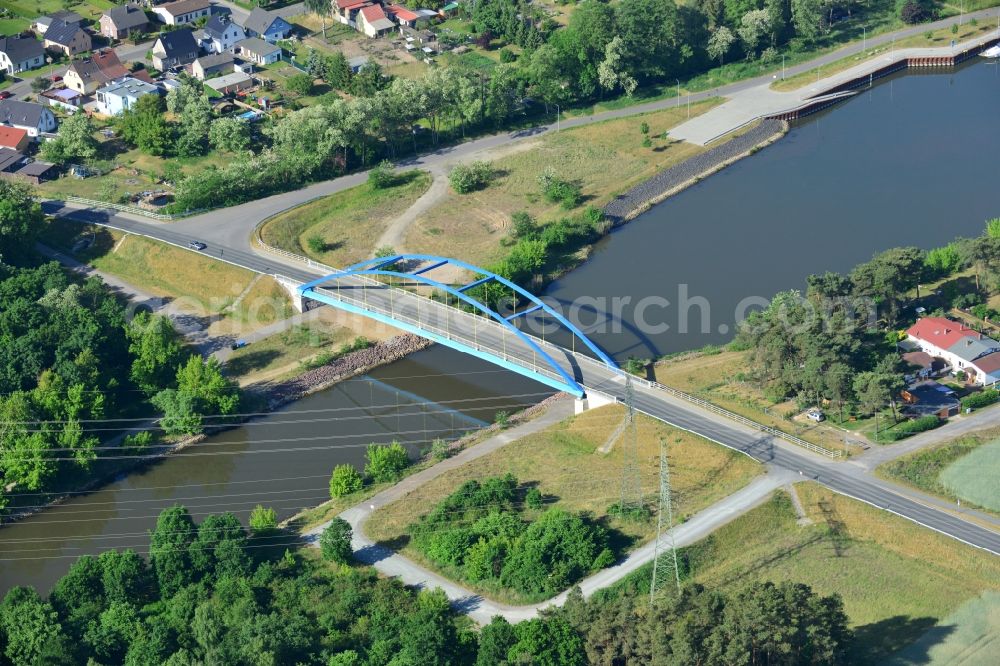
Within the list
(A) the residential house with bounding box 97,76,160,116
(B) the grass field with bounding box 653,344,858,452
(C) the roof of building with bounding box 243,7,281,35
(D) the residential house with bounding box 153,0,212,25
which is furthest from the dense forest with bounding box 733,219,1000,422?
(D) the residential house with bounding box 153,0,212,25

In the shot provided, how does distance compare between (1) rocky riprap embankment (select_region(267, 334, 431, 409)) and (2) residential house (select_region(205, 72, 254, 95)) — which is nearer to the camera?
(1) rocky riprap embankment (select_region(267, 334, 431, 409))

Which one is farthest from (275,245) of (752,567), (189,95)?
(752,567)

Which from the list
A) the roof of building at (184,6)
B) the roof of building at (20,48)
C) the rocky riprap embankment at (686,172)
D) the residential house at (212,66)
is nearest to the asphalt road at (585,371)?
the rocky riprap embankment at (686,172)

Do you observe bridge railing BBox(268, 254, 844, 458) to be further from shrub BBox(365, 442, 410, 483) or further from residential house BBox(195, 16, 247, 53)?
residential house BBox(195, 16, 247, 53)

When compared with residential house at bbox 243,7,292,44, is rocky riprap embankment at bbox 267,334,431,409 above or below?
below

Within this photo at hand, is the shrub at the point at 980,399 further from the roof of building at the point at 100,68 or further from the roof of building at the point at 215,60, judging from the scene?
the roof of building at the point at 100,68

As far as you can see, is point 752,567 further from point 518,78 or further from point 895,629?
point 518,78
